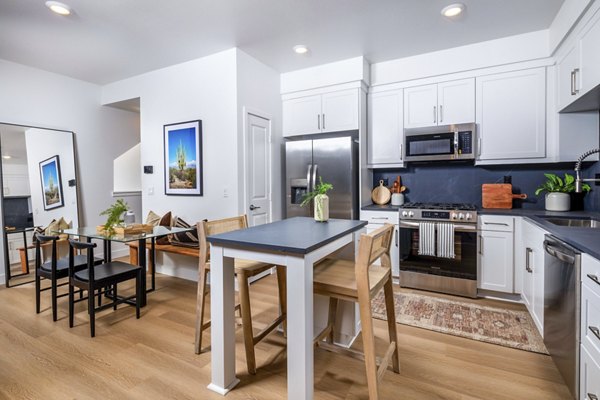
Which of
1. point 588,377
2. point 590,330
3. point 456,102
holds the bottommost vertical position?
point 588,377

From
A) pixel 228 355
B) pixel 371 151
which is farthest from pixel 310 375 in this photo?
pixel 371 151

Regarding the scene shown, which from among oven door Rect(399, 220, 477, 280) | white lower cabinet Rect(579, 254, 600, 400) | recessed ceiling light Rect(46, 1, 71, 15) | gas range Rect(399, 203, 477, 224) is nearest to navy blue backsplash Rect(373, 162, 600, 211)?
gas range Rect(399, 203, 477, 224)

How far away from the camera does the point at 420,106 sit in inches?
142

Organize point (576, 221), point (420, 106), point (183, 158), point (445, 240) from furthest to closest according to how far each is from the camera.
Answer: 1. point (183, 158)
2. point (420, 106)
3. point (445, 240)
4. point (576, 221)

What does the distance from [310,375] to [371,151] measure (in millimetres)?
2992

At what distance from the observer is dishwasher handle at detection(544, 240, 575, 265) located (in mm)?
1608

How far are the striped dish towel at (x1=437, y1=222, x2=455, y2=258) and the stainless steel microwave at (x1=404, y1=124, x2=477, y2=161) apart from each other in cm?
81

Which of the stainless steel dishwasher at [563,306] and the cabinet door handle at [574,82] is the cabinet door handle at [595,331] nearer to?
the stainless steel dishwasher at [563,306]

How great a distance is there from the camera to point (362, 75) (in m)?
3.67

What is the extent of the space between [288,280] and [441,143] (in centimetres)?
280

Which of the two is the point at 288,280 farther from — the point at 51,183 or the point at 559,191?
the point at 51,183

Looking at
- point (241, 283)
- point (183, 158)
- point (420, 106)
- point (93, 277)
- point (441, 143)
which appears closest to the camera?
point (241, 283)

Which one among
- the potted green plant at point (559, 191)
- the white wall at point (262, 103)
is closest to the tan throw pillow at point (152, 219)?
the white wall at point (262, 103)

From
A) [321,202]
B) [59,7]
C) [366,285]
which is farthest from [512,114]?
[59,7]
